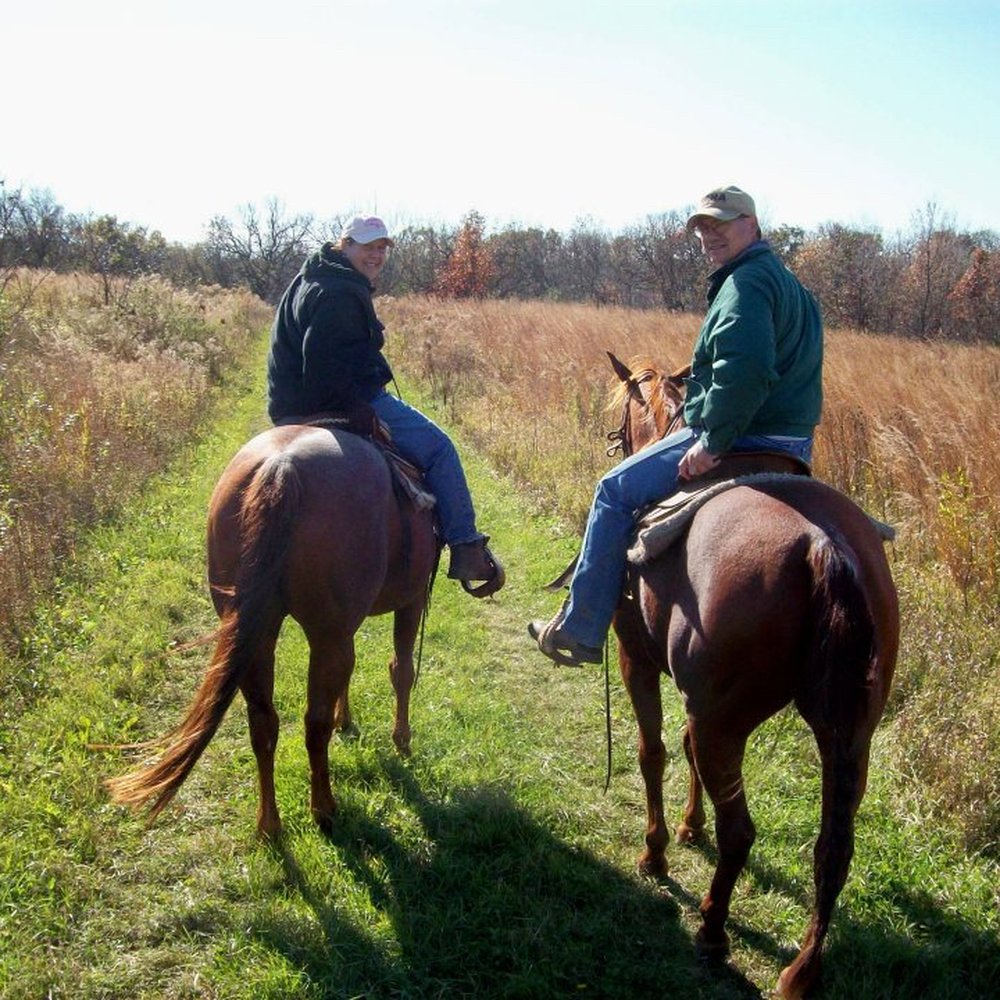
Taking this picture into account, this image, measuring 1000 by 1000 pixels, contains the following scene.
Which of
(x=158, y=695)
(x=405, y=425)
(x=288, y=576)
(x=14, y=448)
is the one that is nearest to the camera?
(x=288, y=576)

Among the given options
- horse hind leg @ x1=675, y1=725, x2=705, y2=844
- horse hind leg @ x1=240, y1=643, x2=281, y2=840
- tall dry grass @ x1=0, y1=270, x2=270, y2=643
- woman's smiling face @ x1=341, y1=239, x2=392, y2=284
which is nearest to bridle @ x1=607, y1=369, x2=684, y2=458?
woman's smiling face @ x1=341, y1=239, x2=392, y2=284

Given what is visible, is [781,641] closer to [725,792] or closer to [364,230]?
[725,792]

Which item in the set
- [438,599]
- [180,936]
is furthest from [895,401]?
[180,936]

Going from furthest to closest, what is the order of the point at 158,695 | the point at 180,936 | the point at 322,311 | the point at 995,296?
Answer: the point at 995,296, the point at 158,695, the point at 322,311, the point at 180,936

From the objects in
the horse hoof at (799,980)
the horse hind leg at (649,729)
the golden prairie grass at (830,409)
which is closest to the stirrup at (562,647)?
the horse hind leg at (649,729)

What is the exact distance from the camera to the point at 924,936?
3271 mm

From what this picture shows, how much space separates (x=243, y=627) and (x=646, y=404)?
92.0 inches

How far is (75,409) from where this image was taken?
30.2 feet

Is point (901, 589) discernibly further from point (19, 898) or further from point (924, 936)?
point (19, 898)

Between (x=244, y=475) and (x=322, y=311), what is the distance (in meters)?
1.00

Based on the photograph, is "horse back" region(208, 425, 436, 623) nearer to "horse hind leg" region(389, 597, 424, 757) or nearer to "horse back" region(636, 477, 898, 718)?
"horse hind leg" region(389, 597, 424, 757)

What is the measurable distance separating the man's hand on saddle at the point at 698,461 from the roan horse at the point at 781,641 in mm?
287

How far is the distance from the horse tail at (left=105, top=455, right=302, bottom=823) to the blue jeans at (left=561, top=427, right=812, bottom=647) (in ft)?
4.25

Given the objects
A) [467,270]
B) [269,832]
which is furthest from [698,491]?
[467,270]
